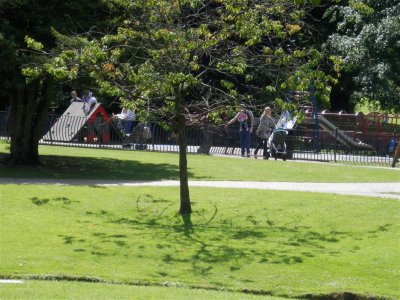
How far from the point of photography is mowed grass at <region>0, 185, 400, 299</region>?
11.9 m

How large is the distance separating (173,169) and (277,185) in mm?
4091

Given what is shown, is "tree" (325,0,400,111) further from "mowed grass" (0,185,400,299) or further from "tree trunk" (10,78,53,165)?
"mowed grass" (0,185,400,299)

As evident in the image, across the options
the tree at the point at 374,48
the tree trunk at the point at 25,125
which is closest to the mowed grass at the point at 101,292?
the tree trunk at the point at 25,125

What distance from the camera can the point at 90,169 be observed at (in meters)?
22.1

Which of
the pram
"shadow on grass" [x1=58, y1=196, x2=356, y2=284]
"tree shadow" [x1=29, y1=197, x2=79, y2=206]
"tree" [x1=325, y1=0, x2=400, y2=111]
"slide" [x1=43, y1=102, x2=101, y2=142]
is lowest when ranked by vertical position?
"shadow on grass" [x1=58, y1=196, x2=356, y2=284]

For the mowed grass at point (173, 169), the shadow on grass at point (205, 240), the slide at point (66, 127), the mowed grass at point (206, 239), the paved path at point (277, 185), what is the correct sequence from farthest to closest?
the slide at point (66, 127) < the mowed grass at point (173, 169) < the paved path at point (277, 185) < the shadow on grass at point (205, 240) < the mowed grass at point (206, 239)

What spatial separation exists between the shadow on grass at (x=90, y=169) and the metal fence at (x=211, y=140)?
4391 mm

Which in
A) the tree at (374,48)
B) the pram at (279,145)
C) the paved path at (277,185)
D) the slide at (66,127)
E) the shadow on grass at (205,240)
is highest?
the tree at (374,48)

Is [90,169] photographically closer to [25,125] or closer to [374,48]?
[25,125]

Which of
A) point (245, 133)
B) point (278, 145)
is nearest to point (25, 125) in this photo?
point (245, 133)

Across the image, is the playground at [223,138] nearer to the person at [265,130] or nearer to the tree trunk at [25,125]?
the person at [265,130]

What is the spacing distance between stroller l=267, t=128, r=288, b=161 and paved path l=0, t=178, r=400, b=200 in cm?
767

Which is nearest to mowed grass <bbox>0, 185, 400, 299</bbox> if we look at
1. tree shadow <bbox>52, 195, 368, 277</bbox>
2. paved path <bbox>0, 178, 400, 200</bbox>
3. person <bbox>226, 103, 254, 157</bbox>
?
tree shadow <bbox>52, 195, 368, 277</bbox>

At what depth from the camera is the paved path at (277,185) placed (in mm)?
18594
